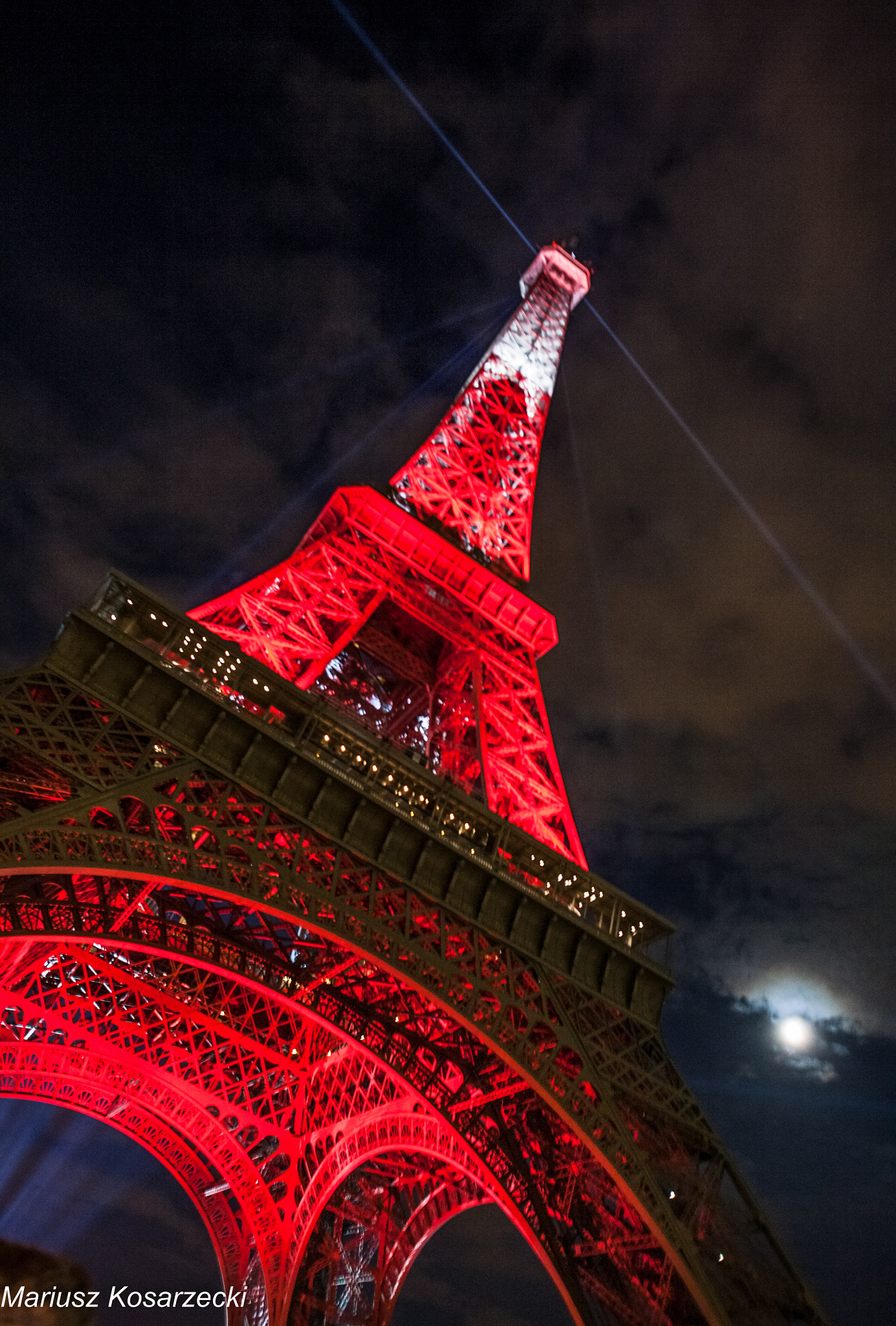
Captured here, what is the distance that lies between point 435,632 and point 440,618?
1.81m

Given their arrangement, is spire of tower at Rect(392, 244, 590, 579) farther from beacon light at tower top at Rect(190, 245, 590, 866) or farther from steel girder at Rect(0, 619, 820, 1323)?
steel girder at Rect(0, 619, 820, 1323)

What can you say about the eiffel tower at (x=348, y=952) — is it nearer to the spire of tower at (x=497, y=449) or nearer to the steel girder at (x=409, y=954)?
the steel girder at (x=409, y=954)

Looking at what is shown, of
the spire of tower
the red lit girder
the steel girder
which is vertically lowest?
the steel girder

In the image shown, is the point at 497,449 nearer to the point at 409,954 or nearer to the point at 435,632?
the point at 435,632

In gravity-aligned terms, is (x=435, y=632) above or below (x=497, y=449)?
below

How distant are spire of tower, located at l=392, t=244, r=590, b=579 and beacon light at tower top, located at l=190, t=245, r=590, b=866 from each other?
7 centimetres

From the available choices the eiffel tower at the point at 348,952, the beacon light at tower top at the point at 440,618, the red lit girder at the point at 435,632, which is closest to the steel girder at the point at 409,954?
the eiffel tower at the point at 348,952

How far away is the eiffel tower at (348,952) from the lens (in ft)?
40.1

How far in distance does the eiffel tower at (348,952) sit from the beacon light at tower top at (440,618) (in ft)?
0.35

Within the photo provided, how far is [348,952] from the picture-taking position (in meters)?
15.7

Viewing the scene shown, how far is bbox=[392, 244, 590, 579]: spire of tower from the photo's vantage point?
2642 centimetres

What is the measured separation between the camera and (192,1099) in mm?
20453

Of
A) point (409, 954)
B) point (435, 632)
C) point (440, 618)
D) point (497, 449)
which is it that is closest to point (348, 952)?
point (409, 954)

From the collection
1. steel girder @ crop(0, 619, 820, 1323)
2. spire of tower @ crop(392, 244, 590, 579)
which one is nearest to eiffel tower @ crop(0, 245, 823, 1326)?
steel girder @ crop(0, 619, 820, 1323)
